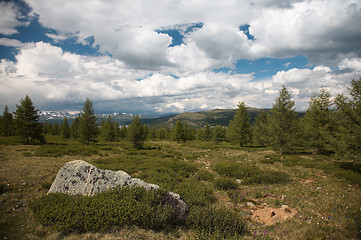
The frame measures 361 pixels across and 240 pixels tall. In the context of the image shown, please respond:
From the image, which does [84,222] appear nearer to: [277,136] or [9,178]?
[9,178]

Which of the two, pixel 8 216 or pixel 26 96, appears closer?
pixel 8 216

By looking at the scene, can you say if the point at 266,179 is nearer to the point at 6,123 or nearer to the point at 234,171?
the point at 234,171

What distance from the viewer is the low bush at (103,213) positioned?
5.70 metres

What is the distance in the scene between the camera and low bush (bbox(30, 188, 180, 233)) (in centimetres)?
570

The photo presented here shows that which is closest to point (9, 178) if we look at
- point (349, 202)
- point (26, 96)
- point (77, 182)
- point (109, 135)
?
point (77, 182)

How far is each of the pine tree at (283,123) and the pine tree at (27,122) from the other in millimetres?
44871

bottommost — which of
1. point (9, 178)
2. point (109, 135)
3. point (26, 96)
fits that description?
point (109, 135)

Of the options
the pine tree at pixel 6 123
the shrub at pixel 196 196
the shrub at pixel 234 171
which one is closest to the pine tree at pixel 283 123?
the shrub at pixel 234 171

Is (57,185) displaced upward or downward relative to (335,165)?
upward

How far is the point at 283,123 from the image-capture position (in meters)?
23.4

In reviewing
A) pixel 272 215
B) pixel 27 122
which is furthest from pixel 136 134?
pixel 272 215

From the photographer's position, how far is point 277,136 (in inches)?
902

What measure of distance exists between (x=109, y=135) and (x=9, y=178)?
52662mm

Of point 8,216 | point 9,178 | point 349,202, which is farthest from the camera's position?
point 9,178
